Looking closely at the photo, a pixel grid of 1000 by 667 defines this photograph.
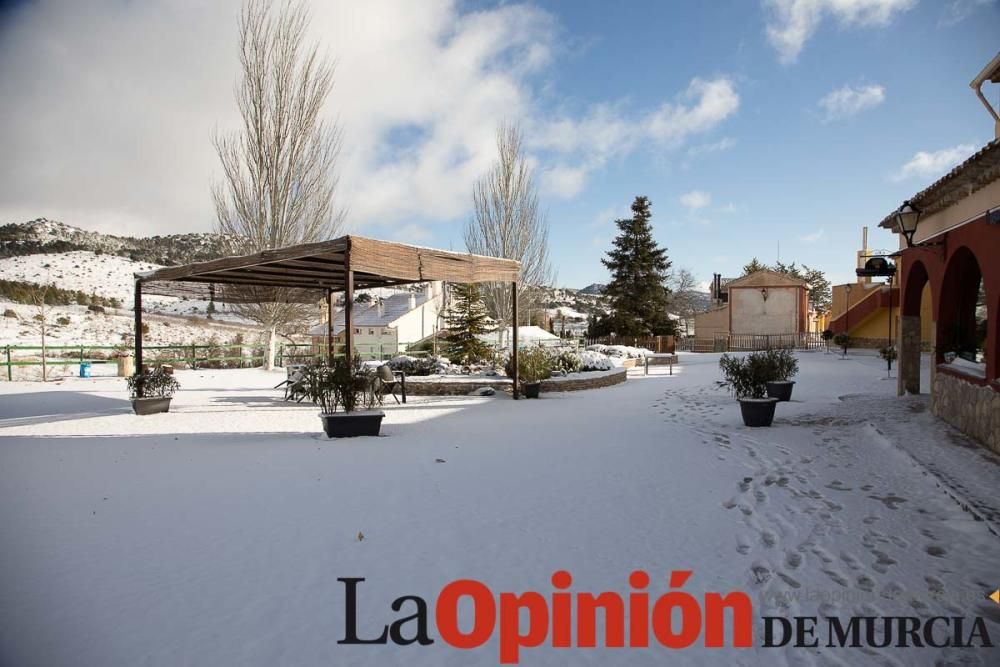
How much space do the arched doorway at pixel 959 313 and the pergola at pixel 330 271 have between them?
23.4ft

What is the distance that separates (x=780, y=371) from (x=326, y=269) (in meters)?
8.39

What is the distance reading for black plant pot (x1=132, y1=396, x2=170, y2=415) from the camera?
29.8 ft

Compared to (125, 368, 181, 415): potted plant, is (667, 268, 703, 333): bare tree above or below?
above

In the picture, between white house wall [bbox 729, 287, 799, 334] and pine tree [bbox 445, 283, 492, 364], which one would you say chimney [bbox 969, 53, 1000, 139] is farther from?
white house wall [bbox 729, 287, 799, 334]

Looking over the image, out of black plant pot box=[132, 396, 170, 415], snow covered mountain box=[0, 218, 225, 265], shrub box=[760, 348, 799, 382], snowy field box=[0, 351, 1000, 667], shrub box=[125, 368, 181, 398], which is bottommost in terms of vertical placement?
snowy field box=[0, 351, 1000, 667]

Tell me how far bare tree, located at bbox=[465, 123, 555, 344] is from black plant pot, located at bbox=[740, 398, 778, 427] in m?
14.2

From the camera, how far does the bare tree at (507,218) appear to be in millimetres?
21578

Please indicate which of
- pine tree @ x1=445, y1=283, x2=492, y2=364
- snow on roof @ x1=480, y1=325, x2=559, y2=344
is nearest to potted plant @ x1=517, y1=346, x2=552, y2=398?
pine tree @ x1=445, y1=283, x2=492, y2=364

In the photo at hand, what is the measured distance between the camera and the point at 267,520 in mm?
3834

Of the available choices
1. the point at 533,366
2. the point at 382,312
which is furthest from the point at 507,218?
the point at 382,312

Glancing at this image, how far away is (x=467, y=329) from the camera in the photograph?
16.7 m

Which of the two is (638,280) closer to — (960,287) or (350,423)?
(960,287)

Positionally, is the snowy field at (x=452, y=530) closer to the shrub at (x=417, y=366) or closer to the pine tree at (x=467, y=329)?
the shrub at (x=417, y=366)

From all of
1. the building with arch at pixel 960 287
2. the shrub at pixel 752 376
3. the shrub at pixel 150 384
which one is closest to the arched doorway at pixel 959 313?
the building with arch at pixel 960 287
